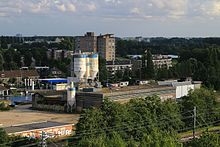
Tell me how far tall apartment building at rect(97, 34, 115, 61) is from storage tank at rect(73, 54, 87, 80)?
52.3 ft

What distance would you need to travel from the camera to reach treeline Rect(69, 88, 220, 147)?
1100 cm

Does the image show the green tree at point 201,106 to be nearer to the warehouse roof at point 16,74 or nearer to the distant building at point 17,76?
the distant building at point 17,76

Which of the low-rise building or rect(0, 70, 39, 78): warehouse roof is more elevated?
rect(0, 70, 39, 78): warehouse roof

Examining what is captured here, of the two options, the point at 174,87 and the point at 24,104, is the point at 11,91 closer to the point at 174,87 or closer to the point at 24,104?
the point at 24,104

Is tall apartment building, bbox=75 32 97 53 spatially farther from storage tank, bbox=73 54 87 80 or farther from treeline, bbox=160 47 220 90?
storage tank, bbox=73 54 87 80

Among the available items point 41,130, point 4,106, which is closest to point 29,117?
point 4,106

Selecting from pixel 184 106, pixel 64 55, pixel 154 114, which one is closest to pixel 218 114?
pixel 184 106

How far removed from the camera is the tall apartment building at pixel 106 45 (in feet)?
154

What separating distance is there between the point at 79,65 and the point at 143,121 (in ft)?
59.2

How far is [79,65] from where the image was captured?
3089 cm

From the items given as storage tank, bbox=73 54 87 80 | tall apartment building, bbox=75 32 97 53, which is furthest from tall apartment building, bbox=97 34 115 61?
storage tank, bbox=73 54 87 80

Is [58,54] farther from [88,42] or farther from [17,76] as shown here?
[17,76]

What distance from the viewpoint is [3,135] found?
1102cm

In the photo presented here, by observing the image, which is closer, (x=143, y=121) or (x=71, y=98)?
(x=143, y=121)
